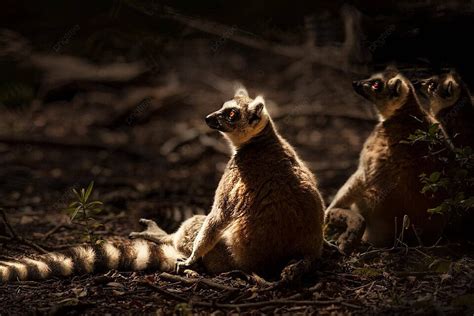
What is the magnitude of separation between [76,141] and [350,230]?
6234mm

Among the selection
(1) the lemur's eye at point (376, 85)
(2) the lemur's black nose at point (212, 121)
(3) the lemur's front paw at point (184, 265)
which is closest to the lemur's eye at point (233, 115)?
(2) the lemur's black nose at point (212, 121)

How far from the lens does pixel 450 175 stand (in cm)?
512

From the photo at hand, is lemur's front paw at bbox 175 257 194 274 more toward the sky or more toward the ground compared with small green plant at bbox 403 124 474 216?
more toward the ground

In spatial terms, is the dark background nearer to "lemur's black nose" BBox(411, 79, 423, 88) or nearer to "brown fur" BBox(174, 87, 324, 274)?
"lemur's black nose" BBox(411, 79, 423, 88)

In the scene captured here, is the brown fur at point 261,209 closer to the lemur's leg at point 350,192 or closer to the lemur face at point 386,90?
the lemur's leg at point 350,192

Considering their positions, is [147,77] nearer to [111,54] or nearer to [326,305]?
[111,54]

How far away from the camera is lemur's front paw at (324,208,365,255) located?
5.41m

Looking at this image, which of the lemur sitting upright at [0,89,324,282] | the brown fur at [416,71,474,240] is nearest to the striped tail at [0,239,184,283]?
the lemur sitting upright at [0,89,324,282]

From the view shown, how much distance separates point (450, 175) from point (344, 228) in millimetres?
1124

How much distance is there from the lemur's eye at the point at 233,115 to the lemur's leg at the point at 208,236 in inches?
29.7

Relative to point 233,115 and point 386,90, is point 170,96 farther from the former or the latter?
point 233,115

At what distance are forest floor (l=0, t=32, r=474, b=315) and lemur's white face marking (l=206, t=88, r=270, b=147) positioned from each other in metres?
1.18

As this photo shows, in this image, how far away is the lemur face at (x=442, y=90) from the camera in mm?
5770

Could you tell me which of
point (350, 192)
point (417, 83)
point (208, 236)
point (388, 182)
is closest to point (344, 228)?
point (350, 192)
